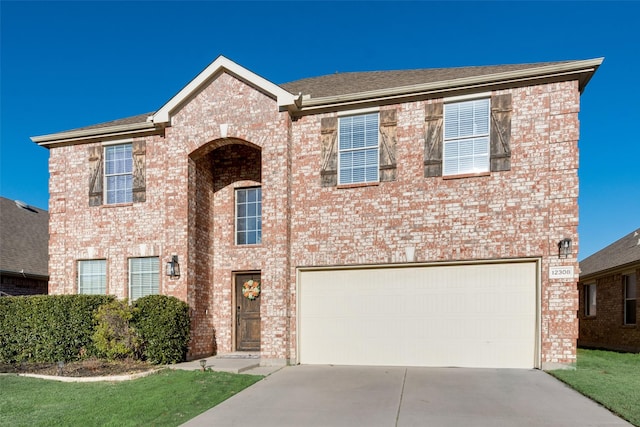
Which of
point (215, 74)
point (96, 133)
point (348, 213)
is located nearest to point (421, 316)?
point (348, 213)

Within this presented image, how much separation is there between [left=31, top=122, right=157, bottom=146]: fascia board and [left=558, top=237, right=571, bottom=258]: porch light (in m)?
10.1

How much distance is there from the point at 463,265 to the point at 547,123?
11.5 feet

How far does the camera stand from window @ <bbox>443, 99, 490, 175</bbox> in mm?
9750

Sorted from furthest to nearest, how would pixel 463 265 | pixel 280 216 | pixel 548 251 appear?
pixel 280 216 → pixel 463 265 → pixel 548 251

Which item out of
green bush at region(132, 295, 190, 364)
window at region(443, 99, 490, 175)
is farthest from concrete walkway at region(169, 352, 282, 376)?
window at region(443, 99, 490, 175)

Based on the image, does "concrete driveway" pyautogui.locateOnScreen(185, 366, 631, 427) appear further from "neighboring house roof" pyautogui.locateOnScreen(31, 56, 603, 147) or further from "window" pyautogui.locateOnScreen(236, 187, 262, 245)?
"neighboring house roof" pyautogui.locateOnScreen(31, 56, 603, 147)

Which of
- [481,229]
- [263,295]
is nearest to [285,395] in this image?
[263,295]

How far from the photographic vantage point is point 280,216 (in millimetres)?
10469

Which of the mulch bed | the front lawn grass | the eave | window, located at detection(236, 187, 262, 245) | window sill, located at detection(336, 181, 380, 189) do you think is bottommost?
the mulch bed

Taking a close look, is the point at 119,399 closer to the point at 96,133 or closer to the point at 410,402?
the point at 410,402

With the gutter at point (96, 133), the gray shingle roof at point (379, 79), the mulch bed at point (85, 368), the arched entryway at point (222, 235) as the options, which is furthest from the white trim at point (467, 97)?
the mulch bed at point (85, 368)

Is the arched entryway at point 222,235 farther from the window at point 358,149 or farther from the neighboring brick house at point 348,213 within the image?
the window at point 358,149

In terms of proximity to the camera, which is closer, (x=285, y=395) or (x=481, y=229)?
(x=285, y=395)

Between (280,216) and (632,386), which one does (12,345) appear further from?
(632,386)
